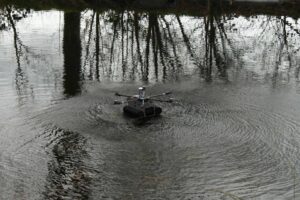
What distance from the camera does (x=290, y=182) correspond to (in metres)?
12.6

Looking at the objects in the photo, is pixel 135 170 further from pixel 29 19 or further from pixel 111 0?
pixel 111 0

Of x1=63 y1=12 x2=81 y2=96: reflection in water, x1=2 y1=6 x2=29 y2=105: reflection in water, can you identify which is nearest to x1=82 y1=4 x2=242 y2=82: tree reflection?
x1=63 y1=12 x2=81 y2=96: reflection in water

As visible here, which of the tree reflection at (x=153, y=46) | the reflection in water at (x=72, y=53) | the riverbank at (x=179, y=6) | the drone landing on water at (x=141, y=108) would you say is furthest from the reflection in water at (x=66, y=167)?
the riverbank at (x=179, y=6)

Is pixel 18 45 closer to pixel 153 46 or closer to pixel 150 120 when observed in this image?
pixel 153 46

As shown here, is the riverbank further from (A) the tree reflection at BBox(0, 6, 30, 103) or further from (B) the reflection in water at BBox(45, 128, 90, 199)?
(B) the reflection in water at BBox(45, 128, 90, 199)

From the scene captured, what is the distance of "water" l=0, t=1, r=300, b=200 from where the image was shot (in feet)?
40.9

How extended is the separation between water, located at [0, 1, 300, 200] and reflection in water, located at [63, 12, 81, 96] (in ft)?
0.33

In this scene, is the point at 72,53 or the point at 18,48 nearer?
the point at 72,53

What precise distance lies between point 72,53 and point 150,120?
10.5 m

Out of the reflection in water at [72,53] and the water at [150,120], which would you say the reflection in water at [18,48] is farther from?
the reflection in water at [72,53]

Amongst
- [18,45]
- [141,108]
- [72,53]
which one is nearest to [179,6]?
[72,53]

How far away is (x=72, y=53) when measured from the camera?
84.6 ft

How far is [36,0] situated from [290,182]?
32.9 m

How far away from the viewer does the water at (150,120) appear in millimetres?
12453
